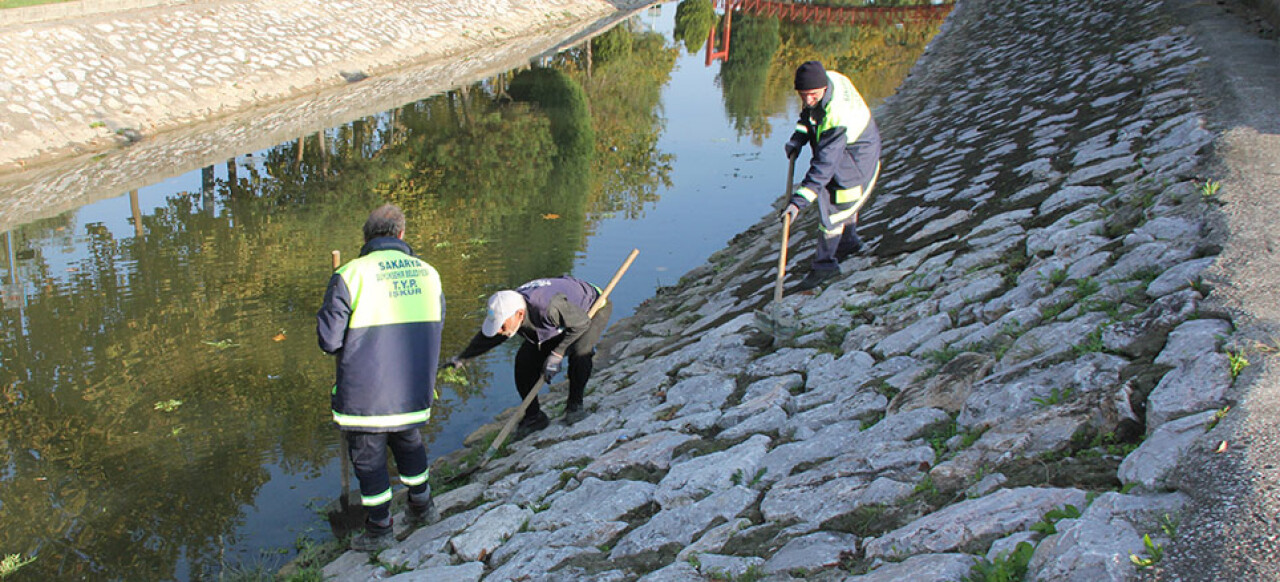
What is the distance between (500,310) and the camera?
194 inches

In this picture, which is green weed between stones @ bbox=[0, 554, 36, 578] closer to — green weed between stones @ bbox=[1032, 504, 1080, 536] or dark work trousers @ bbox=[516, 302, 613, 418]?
dark work trousers @ bbox=[516, 302, 613, 418]

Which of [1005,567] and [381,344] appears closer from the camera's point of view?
[1005,567]

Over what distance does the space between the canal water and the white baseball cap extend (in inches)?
66.6

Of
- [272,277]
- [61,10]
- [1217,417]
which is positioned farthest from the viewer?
[61,10]

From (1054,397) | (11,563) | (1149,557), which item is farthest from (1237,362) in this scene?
(11,563)

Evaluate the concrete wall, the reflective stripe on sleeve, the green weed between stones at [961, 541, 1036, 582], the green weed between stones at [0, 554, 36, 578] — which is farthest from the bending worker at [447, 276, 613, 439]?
the concrete wall

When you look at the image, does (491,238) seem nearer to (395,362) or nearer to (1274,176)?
(395,362)

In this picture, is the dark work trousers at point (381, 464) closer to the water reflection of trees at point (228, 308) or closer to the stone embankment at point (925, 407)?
the stone embankment at point (925, 407)

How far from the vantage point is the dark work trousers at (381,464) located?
4566 millimetres

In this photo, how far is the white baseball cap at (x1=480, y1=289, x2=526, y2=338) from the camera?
16.1 feet

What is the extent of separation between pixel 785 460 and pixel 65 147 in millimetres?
12841

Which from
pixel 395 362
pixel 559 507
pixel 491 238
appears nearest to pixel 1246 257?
pixel 559 507

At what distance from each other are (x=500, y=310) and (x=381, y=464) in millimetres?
987

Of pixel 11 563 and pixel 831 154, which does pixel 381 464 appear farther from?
pixel 831 154
